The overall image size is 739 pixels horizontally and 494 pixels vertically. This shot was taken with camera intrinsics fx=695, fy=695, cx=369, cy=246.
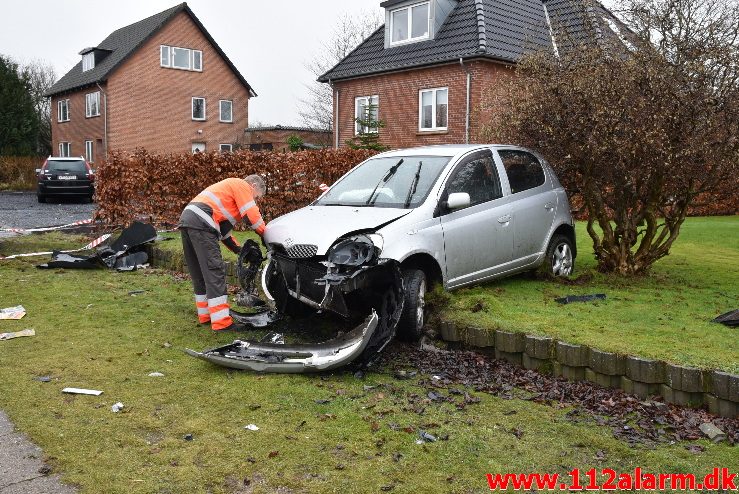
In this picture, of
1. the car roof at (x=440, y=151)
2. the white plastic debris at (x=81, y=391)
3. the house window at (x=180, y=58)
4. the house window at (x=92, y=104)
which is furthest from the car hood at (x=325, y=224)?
the house window at (x=92, y=104)

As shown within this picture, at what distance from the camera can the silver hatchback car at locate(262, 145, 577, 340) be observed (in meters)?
6.01

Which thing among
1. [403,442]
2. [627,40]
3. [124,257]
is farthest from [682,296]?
[124,257]

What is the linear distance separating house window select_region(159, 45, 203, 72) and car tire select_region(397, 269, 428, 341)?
36.6 meters

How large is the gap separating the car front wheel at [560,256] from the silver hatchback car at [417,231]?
0.02 meters

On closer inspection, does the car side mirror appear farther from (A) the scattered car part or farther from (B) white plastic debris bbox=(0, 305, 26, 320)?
(B) white plastic debris bbox=(0, 305, 26, 320)

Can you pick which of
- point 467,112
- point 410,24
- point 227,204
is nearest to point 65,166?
point 410,24

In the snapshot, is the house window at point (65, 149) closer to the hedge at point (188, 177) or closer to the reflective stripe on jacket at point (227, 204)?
the hedge at point (188, 177)

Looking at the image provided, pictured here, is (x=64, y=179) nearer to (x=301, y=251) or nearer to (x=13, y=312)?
(x=13, y=312)

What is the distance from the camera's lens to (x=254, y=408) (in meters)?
4.83

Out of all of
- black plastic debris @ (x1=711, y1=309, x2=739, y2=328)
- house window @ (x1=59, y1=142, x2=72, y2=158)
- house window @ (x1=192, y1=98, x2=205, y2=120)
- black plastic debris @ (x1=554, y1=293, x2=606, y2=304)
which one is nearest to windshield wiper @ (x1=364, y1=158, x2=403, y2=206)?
black plastic debris @ (x1=554, y1=293, x2=606, y2=304)

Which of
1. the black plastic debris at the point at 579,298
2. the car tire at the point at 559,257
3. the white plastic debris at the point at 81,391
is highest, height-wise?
the car tire at the point at 559,257

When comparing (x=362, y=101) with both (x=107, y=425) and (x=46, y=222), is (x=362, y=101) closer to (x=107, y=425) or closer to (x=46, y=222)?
(x=46, y=222)

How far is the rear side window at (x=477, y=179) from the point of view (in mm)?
7273

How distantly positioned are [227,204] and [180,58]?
36031mm
